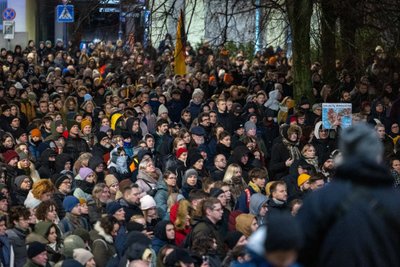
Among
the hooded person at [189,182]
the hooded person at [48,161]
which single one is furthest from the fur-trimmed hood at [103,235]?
the hooded person at [48,161]

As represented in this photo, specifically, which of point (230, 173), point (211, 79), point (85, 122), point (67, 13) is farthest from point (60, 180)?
point (67, 13)

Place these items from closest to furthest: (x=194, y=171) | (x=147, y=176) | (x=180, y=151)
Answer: (x=194, y=171) < (x=147, y=176) < (x=180, y=151)

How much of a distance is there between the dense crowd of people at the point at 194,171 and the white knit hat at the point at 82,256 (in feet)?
0.04

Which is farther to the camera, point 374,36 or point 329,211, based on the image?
point 374,36

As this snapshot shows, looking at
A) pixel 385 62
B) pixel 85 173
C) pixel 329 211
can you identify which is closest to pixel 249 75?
pixel 385 62

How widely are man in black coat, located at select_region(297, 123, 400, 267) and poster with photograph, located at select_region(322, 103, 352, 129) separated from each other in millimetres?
14533

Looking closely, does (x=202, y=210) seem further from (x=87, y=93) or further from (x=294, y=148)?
(x=87, y=93)

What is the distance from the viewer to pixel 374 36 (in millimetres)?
26938

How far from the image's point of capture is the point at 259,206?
46.3 feet

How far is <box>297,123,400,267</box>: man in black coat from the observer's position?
5594mm

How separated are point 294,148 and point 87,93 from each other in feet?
32.1

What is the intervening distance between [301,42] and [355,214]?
19936 millimetres

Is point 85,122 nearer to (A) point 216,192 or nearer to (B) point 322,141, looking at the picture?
(B) point 322,141

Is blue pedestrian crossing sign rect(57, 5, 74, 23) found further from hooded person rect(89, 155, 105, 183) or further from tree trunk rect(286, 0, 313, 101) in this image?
hooded person rect(89, 155, 105, 183)
